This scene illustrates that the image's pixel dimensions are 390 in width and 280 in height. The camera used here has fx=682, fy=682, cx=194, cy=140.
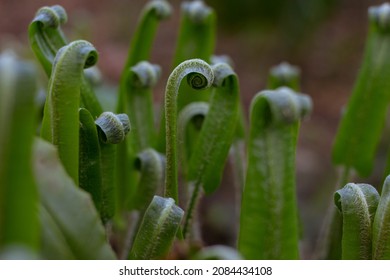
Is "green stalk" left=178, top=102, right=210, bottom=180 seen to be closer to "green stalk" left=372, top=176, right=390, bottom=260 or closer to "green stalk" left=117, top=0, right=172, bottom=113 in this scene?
"green stalk" left=117, top=0, right=172, bottom=113

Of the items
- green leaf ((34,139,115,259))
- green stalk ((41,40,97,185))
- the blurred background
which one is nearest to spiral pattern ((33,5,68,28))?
green stalk ((41,40,97,185))

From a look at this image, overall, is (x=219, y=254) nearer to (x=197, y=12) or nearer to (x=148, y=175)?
(x=148, y=175)

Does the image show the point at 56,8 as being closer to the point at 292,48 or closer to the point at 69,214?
the point at 69,214

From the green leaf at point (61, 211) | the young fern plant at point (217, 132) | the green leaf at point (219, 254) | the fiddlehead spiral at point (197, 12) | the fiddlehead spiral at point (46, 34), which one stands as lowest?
the green leaf at point (219, 254)

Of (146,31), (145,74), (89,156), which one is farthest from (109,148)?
(146,31)

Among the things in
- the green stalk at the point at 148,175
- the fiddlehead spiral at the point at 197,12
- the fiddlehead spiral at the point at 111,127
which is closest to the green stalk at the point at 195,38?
the fiddlehead spiral at the point at 197,12

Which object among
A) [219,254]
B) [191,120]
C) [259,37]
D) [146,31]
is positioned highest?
[259,37]

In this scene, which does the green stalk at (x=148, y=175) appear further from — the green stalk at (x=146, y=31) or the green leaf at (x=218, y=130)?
the green stalk at (x=146, y=31)
